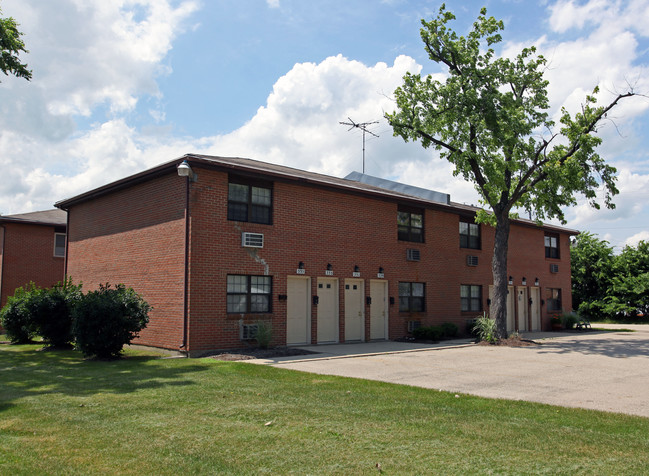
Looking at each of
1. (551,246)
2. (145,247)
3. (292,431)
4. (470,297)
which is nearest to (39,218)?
(145,247)

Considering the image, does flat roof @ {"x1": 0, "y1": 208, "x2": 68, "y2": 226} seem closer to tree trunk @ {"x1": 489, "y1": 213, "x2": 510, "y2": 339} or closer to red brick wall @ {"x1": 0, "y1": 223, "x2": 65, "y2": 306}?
red brick wall @ {"x1": 0, "y1": 223, "x2": 65, "y2": 306}

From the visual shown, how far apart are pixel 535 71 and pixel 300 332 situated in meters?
12.3

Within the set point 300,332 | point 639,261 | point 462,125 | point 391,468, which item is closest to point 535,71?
point 462,125

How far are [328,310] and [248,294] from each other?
3254mm

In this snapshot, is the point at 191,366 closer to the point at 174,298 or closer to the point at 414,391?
the point at 174,298

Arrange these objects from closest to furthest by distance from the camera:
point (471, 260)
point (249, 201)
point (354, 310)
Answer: point (249, 201) < point (354, 310) < point (471, 260)

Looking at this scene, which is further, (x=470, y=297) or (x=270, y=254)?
(x=470, y=297)

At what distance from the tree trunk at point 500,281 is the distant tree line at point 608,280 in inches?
697

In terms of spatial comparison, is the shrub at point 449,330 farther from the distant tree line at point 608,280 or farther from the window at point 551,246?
the distant tree line at point 608,280

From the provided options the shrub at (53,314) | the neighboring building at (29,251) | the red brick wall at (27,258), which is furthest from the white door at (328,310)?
the neighboring building at (29,251)

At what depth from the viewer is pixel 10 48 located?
16672 millimetres

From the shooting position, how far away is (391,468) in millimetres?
4930

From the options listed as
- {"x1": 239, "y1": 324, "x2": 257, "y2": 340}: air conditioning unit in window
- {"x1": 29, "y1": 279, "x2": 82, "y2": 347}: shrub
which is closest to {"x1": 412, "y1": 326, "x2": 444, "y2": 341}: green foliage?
{"x1": 239, "y1": 324, "x2": 257, "y2": 340}: air conditioning unit in window

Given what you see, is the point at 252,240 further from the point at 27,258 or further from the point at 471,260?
the point at 27,258
